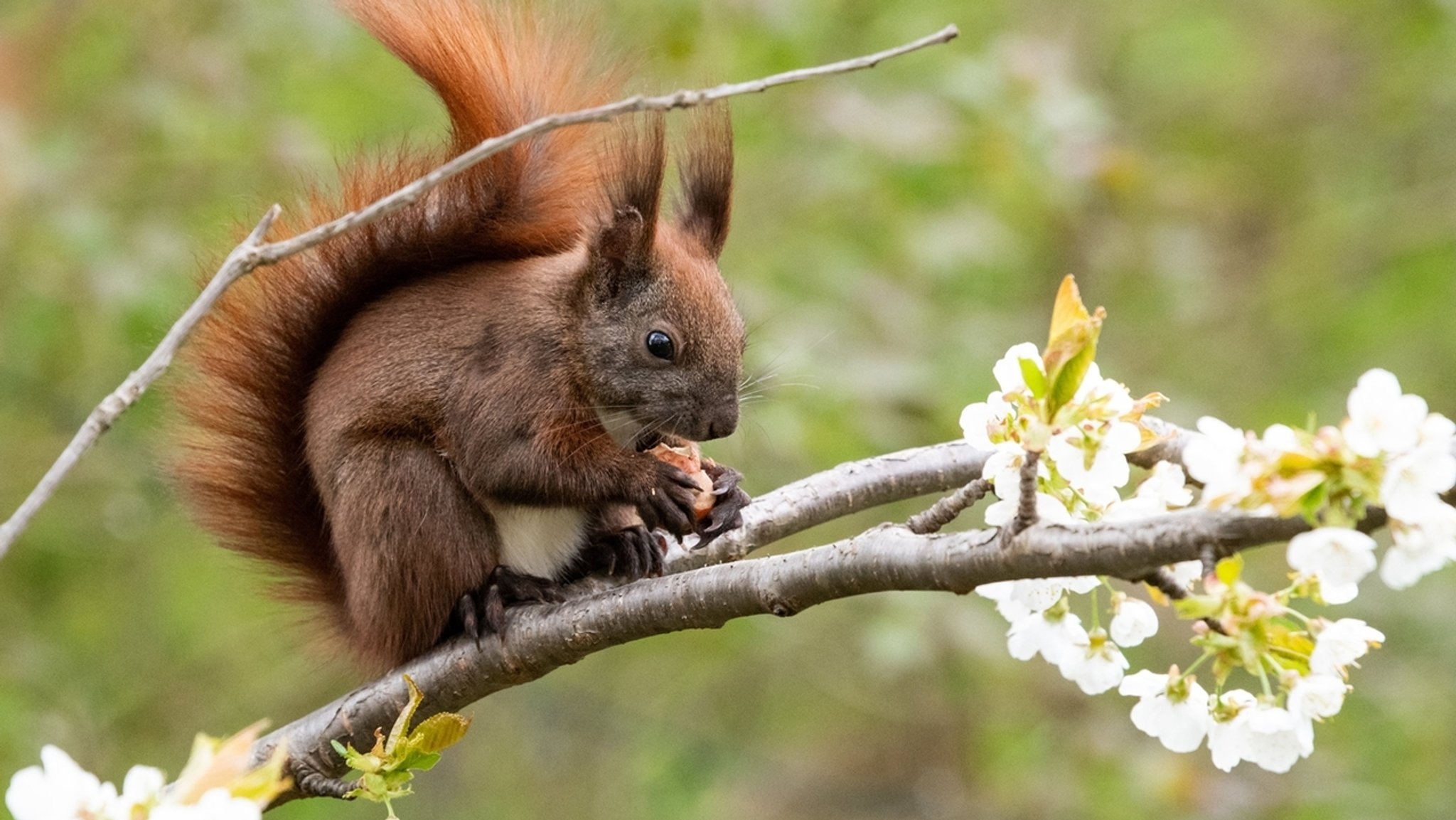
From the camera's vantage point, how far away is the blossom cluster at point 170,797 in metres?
1.13

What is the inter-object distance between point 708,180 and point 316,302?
2.38ft

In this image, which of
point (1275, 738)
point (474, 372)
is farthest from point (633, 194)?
point (1275, 738)

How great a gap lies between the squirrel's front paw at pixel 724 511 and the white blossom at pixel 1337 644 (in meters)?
1.09

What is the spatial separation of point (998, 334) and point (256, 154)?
1983 mm

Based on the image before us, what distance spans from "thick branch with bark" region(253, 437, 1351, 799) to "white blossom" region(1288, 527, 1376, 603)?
0.07ft

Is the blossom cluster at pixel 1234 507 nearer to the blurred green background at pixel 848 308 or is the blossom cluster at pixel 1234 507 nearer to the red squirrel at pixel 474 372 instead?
the red squirrel at pixel 474 372

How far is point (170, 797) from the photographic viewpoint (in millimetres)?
1225

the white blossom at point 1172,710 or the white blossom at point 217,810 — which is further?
the white blossom at point 1172,710

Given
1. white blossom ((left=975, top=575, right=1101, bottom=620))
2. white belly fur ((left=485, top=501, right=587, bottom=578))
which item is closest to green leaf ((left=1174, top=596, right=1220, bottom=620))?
white blossom ((left=975, top=575, right=1101, bottom=620))

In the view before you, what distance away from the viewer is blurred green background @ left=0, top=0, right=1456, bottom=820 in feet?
→ 12.1

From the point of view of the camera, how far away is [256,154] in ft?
12.0

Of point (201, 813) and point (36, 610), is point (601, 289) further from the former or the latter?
point (36, 610)

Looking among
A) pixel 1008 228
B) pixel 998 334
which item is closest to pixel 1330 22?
pixel 1008 228

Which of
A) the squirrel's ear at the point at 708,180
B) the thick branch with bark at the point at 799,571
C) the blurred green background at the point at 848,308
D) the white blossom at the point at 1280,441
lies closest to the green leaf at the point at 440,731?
the thick branch with bark at the point at 799,571
